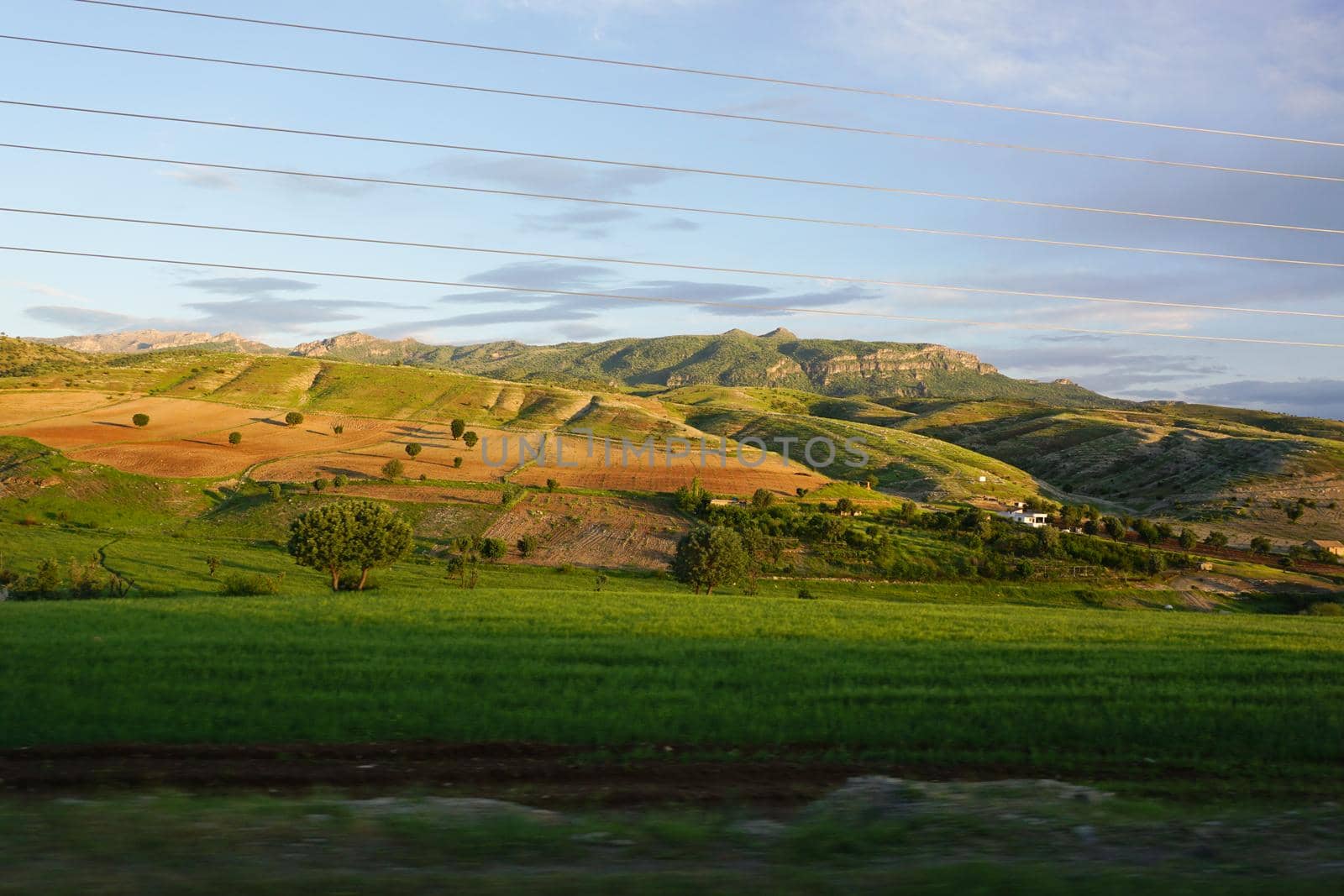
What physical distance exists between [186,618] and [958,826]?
20928 mm

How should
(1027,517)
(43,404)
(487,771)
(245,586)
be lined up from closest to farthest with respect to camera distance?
(487,771)
(245,586)
(1027,517)
(43,404)

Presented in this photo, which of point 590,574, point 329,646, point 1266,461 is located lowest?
point 590,574

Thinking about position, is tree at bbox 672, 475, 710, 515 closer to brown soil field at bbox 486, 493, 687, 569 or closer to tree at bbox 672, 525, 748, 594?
brown soil field at bbox 486, 493, 687, 569

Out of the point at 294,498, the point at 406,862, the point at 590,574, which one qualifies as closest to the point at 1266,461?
the point at 590,574

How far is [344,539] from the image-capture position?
1624 inches

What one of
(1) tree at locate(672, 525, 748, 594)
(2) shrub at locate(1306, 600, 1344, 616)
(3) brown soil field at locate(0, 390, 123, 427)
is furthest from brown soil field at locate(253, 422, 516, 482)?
(2) shrub at locate(1306, 600, 1344, 616)

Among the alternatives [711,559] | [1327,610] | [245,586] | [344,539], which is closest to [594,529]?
[711,559]

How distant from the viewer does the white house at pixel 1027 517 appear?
87.9 meters

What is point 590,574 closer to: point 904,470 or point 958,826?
point 958,826

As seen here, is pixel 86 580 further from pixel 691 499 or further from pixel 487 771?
pixel 691 499

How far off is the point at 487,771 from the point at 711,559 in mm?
40635

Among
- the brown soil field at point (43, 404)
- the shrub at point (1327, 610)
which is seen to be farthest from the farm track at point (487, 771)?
the brown soil field at point (43, 404)

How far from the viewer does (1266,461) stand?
5217 inches

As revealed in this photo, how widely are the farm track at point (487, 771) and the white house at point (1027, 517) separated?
80.2m
